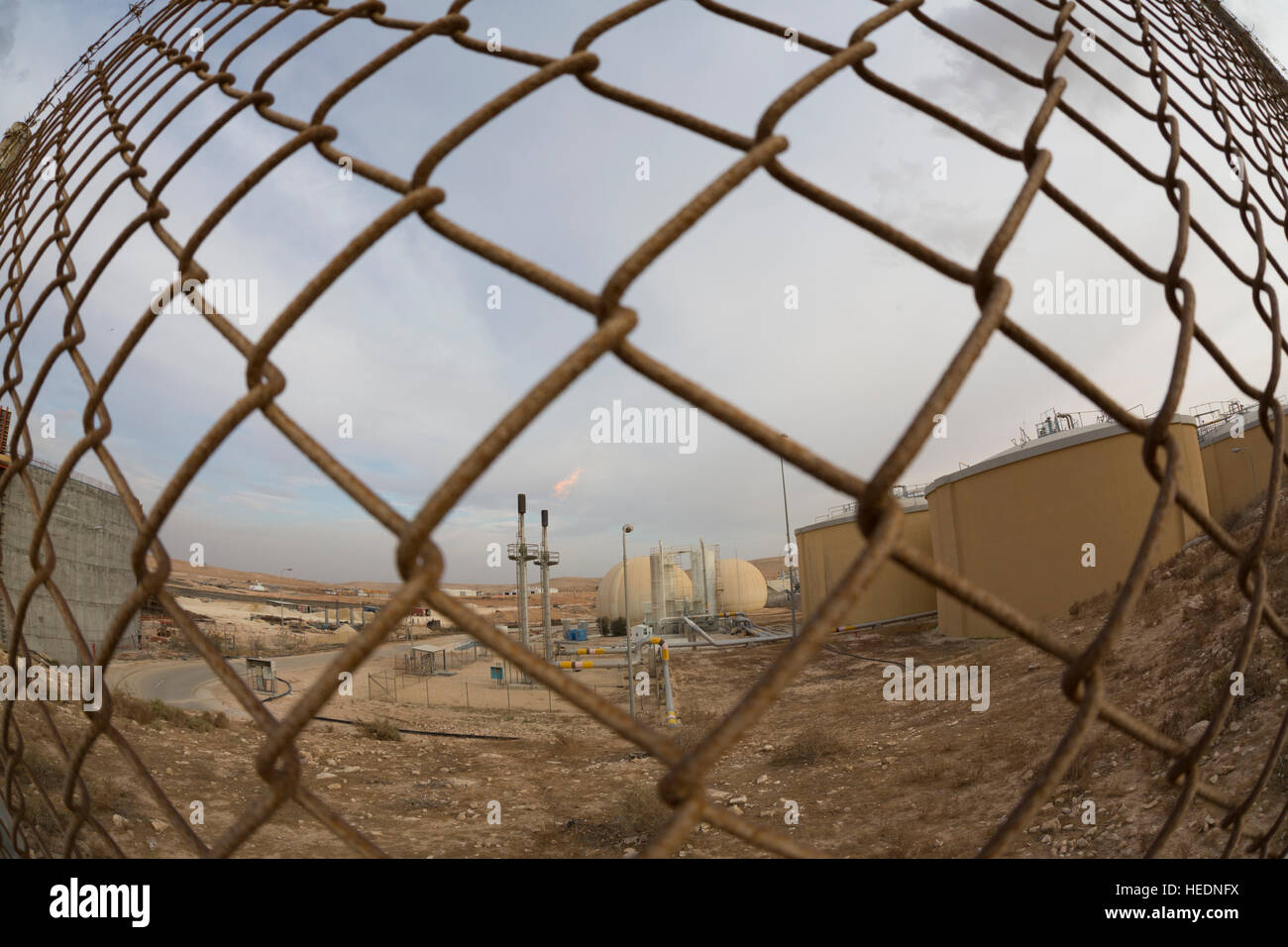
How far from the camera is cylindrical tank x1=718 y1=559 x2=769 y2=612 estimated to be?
113 feet

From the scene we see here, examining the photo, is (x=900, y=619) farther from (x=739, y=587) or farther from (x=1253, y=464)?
(x=739, y=587)

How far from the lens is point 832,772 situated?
24.2 ft

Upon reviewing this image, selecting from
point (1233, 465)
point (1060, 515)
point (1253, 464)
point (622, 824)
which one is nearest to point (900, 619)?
point (1233, 465)

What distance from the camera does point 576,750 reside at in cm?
1055

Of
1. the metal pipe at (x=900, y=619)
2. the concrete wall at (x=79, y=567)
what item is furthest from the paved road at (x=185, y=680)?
the metal pipe at (x=900, y=619)

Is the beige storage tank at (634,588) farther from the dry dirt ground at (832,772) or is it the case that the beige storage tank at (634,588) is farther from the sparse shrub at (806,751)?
the sparse shrub at (806,751)

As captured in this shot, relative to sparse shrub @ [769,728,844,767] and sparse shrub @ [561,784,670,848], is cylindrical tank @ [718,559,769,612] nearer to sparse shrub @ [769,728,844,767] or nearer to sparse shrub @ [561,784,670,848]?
sparse shrub @ [769,728,844,767]

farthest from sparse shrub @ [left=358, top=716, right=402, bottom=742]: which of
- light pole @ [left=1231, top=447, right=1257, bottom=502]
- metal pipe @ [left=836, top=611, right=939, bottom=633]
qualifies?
light pole @ [left=1231, top=447, right=1257, bottom=502]

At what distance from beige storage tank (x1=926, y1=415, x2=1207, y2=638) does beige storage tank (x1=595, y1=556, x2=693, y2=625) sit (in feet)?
54.1

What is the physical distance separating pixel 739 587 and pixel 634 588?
5.87 meters

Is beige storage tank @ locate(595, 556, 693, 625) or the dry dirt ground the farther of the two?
beige storage tank @ locate(595, 556, 693, 625)

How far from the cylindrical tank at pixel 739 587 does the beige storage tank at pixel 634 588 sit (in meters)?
3.09
